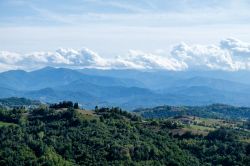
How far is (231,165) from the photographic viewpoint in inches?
7357

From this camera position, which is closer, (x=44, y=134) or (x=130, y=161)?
(x=130, y=161)

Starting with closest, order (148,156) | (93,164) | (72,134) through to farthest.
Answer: (93,164)
(148,156)
(72,134)

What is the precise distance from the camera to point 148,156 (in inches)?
7313

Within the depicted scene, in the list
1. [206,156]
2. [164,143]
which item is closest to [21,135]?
[164,143]

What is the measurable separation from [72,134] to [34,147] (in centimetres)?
2160

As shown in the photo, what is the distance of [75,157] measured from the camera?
179000 mm

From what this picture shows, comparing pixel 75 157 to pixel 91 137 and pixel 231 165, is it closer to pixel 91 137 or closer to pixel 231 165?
pixel 91 137

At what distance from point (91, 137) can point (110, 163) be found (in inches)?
866

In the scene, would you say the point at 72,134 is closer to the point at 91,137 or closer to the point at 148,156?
the point at 91,137

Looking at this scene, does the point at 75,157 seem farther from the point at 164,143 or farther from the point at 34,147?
the point at 164,143

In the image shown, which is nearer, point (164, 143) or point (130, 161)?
point (130, 161)

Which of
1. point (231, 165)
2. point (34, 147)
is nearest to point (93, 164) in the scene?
point (34, 147)

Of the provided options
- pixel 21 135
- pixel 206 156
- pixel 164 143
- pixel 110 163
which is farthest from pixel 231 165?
pixel 21 135

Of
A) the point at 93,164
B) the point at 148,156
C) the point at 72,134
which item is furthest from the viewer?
the point at 72,134
